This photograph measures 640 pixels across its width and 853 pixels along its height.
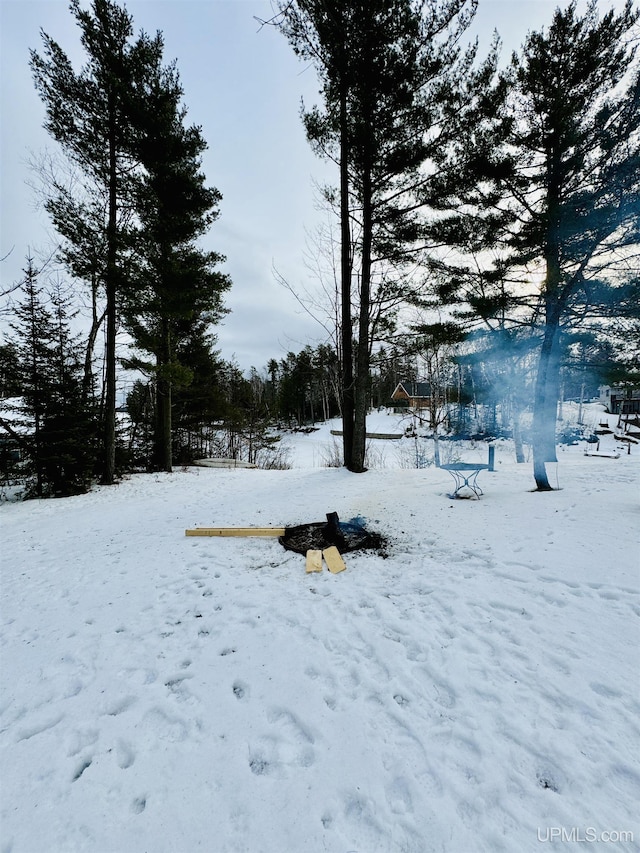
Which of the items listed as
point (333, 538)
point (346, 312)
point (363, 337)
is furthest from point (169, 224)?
point (333, 538)

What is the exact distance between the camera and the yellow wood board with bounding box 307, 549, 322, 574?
3566mm

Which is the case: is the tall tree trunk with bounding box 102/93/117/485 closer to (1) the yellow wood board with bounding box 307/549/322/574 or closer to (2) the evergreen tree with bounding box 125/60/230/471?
(2) the evergreen tree with bounding box 125/60/230/471

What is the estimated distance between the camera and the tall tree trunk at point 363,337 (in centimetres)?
810

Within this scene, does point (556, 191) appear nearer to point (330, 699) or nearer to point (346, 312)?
point (346, 312)

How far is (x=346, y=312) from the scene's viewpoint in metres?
8.77

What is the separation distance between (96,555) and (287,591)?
2877mm

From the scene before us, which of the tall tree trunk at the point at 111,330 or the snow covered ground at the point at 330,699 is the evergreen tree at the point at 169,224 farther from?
the snow covered ground at the point at 330,699

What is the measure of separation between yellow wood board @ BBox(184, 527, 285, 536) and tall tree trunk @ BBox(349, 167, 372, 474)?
4.45 m

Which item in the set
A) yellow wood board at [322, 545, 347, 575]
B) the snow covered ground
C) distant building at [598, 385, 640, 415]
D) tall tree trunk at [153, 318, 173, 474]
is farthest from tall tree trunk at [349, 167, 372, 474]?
distant building at [598, 385, 640, 415]

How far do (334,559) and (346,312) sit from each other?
694cm

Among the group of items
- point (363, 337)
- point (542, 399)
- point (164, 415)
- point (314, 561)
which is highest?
point (363, 337)

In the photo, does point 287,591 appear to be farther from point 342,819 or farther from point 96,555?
point 96,555

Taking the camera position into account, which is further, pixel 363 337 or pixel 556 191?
pixel 363 337

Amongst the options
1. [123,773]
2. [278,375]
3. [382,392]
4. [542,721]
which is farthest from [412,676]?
[278,375]
